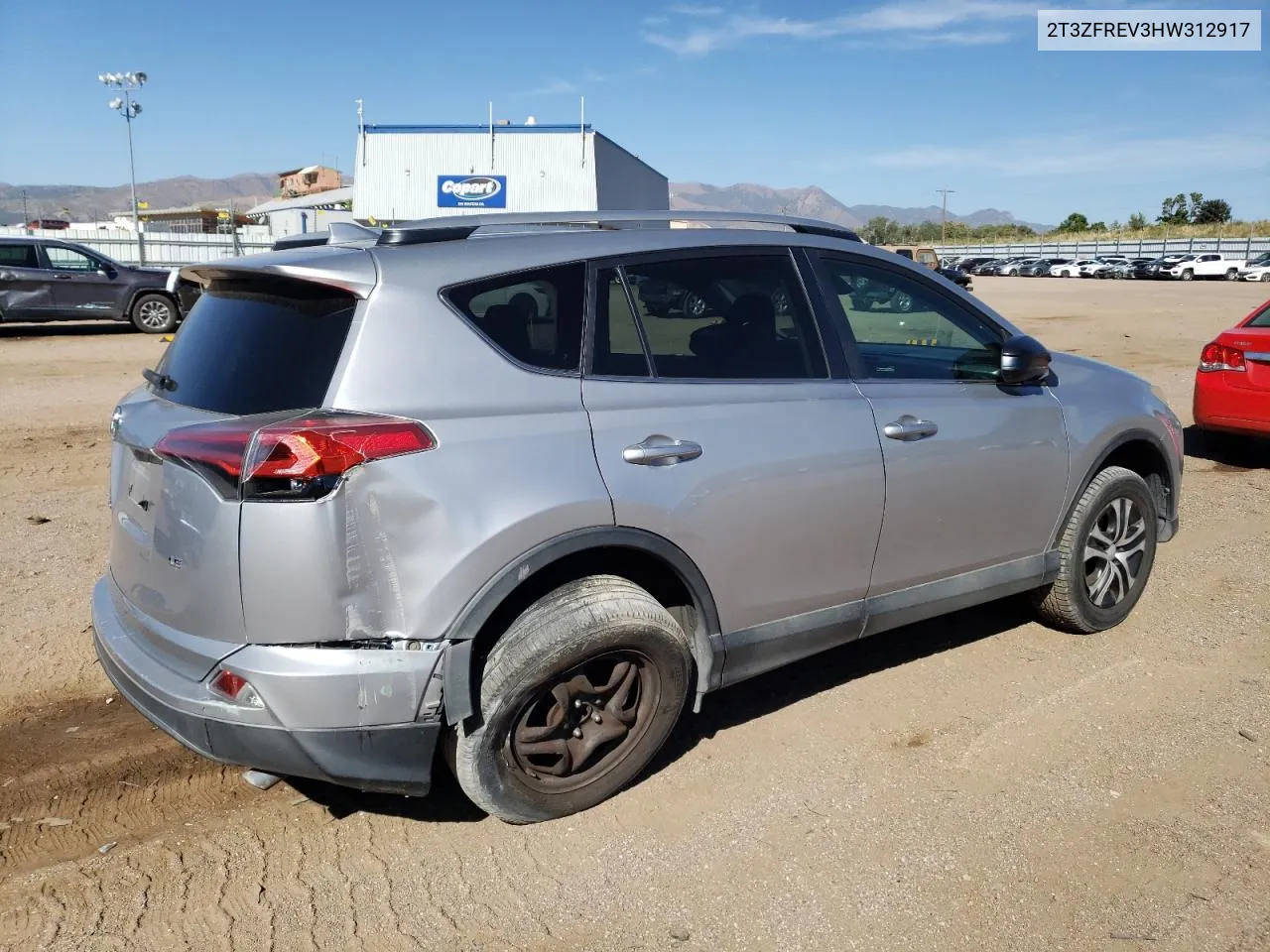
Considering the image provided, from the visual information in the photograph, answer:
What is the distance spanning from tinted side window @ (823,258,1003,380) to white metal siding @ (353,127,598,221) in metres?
33.6

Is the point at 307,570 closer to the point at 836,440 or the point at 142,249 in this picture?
the point at 836,440

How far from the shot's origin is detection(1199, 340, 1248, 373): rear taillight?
314 inches

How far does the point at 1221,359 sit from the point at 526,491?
7.24 metres

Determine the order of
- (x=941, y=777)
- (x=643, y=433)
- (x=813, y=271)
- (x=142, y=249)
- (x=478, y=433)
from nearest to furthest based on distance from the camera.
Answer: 1. (x=478, y=433)
2. (x=643, y=433)
3. (x=941, y=777)
4. (x=813, y=271)
5. (x=142, y=249)

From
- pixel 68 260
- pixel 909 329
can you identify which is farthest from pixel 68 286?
pixel 909 329

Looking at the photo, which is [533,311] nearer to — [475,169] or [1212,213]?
[475,169]

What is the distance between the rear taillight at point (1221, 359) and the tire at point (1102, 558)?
388 cm

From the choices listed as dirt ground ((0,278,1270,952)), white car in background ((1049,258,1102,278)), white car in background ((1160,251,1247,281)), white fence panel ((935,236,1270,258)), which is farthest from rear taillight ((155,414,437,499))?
white fence panel ((935,236,1270,258))

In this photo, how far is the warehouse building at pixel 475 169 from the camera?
36.8m

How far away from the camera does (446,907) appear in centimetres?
287

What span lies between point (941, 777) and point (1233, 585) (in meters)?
2.86

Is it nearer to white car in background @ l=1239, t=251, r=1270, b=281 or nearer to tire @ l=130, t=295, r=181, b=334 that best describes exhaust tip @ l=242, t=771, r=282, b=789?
tire @ l=130, t=295, r=181, b=334

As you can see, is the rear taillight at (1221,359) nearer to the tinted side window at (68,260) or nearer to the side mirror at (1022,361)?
the side mirror at (1022,361)

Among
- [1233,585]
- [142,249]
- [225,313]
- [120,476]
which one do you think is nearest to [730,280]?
[225,313]
